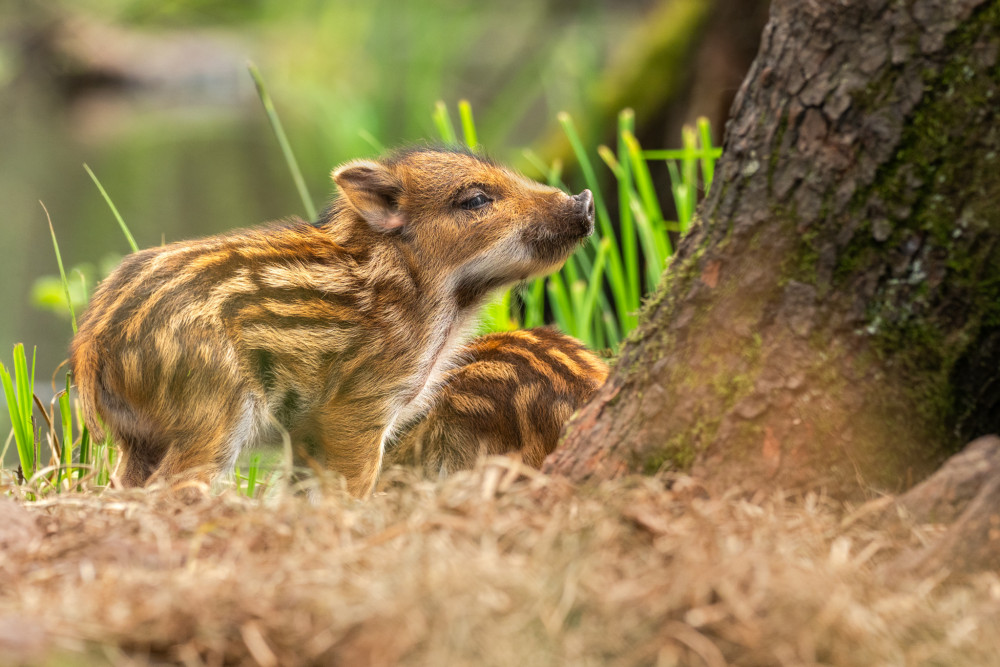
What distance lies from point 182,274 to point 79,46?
17171 millimetres

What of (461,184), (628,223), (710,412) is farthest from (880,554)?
(628,223)

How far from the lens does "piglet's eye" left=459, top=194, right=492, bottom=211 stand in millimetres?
3822

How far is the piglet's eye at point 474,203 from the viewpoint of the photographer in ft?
12.5

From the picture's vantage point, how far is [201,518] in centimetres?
219

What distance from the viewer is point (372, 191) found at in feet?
12.3

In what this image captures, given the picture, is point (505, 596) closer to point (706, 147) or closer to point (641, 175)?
point (706, 147)

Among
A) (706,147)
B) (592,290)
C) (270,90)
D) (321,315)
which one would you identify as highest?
(706,147)

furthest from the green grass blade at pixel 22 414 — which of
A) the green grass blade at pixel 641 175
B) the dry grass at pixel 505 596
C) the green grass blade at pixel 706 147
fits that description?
the green grass blade at pixel 641 175

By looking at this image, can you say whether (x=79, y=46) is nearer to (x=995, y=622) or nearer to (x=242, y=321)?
(x=242, y=321)

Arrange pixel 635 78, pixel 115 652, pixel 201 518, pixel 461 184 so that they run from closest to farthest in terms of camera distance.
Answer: pixel 115 652
pixel 201 518
pixel 461 184
pixel 635 78

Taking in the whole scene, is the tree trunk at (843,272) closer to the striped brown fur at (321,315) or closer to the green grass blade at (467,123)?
the striped brown fur at (321,315)

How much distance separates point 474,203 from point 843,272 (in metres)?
1.91

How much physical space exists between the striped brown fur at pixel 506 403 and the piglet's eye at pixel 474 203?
50 cm

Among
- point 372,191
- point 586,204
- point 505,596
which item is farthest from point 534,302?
point 505,596
